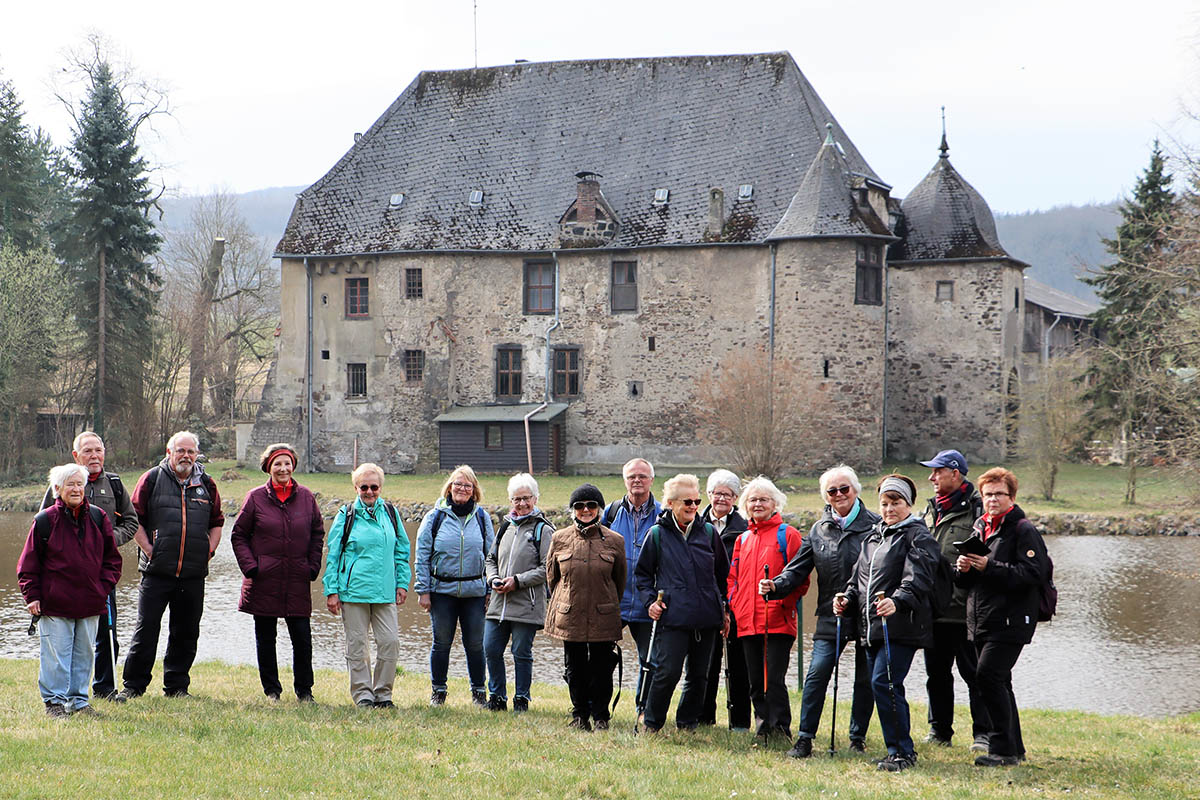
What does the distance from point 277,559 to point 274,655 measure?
776 mm

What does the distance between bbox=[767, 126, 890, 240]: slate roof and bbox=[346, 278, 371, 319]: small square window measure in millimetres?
13000

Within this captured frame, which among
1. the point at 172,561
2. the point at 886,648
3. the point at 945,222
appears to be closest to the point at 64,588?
the point at 172,561

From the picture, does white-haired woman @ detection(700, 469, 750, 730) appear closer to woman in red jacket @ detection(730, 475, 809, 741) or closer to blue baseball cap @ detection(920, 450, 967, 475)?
woman in red jacket @ detection(730, 475, 809, 741)

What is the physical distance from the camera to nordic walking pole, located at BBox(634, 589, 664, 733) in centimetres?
839

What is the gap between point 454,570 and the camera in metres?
9.50

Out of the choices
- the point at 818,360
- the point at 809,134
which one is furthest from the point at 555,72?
the point at 818,360

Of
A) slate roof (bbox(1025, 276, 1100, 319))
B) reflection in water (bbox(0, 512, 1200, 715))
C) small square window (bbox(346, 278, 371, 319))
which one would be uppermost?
slate roof (bbox(1025, 276, 1100, 319))

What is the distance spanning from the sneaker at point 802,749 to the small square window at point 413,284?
3122cm

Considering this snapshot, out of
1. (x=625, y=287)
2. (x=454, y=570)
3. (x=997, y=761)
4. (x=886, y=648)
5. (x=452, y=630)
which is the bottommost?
(x=997, y=761)

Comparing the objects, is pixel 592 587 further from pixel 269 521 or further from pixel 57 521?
pixel 57 521

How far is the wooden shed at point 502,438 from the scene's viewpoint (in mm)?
35812

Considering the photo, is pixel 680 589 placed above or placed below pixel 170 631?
above

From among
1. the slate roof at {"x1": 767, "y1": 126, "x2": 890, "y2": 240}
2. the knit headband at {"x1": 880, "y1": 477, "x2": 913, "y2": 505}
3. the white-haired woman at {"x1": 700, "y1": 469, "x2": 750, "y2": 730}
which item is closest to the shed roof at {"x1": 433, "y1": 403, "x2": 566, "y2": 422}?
the slate roof at {"x1": 767, "y1": 126, "x2": 890, "y2": 240}

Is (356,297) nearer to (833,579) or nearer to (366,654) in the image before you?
(366,654)
